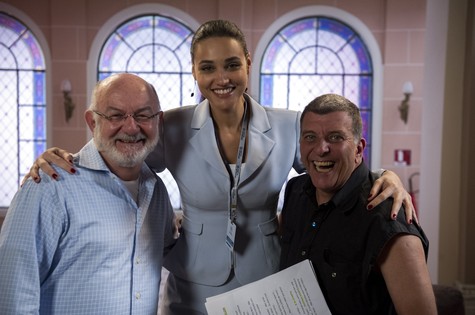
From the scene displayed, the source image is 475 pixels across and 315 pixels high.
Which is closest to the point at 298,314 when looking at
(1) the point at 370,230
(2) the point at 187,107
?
(1) the point at 370,230

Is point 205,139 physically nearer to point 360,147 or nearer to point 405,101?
point 360,147

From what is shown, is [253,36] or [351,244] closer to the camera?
[351,244]

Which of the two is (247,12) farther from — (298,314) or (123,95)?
(298,314)

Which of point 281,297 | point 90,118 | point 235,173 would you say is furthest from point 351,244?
point 90,118

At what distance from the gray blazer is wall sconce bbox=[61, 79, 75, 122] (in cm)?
494

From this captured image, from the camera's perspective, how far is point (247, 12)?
6250 millimetres

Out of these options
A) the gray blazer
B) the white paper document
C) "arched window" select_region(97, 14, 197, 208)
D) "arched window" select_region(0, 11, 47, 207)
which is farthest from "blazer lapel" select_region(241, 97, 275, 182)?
"arched window" select_region(0, 11, 47, 207)

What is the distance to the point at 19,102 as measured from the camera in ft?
21.9

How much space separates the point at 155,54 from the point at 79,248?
5.59 meters

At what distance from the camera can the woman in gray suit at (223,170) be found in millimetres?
1671

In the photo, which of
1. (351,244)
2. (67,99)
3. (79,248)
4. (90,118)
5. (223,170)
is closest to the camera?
(351,244)

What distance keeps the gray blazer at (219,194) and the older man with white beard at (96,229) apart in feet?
0.75

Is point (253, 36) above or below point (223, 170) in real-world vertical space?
above

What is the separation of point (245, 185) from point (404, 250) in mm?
708
